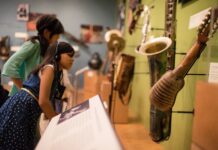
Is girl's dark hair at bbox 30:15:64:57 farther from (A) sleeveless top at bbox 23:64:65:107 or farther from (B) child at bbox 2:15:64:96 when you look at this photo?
(A) sleeveless top at bbox 23:64:65:107

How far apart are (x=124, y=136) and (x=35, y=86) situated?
1.75 metres

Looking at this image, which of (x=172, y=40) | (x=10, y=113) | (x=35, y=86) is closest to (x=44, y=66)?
(x=35, y=86)

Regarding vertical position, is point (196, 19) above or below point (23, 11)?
below

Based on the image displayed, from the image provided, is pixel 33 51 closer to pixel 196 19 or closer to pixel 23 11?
pixel 196 19

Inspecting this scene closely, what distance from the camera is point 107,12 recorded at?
7938 mm

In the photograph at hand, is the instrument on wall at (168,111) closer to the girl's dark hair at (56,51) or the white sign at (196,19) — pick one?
the white sign at (196,19)

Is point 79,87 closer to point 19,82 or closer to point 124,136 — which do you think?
point 124,136

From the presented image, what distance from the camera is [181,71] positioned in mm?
1687

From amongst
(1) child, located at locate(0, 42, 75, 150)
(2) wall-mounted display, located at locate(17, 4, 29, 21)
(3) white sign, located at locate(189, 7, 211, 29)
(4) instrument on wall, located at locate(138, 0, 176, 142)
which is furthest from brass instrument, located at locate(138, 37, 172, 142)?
(2) wall-mounted display, located at locate(17, 4, 29, 21)

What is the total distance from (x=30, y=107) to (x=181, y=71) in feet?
3.09

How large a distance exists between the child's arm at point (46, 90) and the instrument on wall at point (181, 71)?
2.05ft

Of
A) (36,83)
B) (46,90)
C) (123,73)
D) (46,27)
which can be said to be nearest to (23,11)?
(123,73)

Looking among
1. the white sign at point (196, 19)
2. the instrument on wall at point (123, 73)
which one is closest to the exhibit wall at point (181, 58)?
the white sign at point (196, 19)

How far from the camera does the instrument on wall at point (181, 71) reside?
166 centimetres
